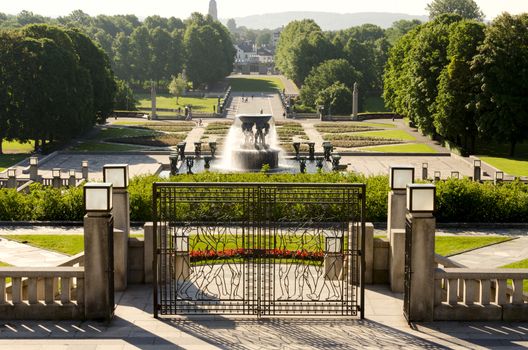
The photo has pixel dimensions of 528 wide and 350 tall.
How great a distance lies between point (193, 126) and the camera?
75125 millimetres

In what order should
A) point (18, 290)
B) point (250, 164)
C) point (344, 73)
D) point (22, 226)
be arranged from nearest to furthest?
point (18, 290) → point (22, 226) → point (250, 164) → point (344, 73)

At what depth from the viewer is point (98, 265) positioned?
14148mm

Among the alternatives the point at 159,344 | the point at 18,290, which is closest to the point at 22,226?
the point at 18,290

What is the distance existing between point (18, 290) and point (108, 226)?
83.5 inches

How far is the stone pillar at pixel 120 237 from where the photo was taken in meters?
16.3

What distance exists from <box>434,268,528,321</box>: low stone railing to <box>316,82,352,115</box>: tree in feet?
247

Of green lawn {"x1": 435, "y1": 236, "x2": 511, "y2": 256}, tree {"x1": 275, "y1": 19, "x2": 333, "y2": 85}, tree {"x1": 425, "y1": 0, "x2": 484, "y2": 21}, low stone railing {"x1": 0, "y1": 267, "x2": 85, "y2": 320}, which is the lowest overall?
green lawn {"x1": 435, "y1": 236, "x2": 511, "y2": 256}

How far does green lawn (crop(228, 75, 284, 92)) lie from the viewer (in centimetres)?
12671

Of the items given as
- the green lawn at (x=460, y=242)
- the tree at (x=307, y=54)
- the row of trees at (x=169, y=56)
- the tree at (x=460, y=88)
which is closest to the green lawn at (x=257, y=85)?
the row of trees at (x=169, y=56)

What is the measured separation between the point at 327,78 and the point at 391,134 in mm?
→ 28857

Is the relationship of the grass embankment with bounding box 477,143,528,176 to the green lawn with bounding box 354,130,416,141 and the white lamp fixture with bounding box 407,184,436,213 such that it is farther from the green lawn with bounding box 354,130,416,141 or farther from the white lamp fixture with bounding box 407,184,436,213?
the white lamp fixture with bounding box 407,184,436,213

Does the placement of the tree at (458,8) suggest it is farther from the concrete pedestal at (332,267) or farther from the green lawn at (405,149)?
the concrete pedestal at (332,267)

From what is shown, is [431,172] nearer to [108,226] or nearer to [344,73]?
[108,226]

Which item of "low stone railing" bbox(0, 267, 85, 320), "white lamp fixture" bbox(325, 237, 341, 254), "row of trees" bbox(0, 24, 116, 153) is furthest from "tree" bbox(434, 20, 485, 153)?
"low stone railing" bbox(0, 267, 85, 320)
